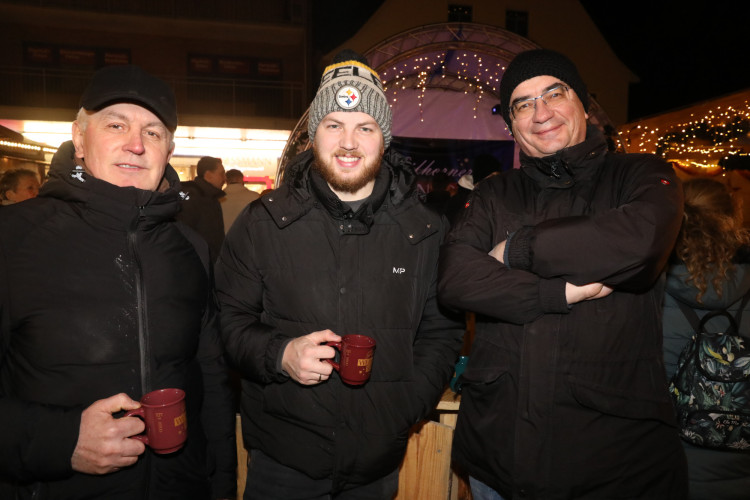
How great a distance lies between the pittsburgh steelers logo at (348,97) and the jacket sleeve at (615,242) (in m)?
1.18

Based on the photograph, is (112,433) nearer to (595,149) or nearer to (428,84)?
(595,149)

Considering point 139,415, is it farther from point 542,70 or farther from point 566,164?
point 542,70

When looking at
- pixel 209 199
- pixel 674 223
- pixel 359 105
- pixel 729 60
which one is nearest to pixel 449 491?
pixel 674 223

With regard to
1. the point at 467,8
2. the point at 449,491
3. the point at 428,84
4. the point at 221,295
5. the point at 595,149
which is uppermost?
the point at 467,8

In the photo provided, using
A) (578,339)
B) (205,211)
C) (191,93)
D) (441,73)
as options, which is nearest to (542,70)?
(578,339)

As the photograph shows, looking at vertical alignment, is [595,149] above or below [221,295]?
above

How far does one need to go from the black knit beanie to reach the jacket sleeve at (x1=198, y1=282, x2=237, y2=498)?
1715 mm

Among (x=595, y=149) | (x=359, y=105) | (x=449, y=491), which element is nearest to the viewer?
(x=595, y=149)

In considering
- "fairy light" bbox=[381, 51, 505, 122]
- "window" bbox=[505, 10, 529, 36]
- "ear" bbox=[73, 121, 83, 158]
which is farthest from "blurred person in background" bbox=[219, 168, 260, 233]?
"window" bbox=[505, 10, 529, 36]

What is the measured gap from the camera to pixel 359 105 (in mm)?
2369

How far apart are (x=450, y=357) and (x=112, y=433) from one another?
4.79 feet

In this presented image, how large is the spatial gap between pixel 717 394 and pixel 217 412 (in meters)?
2.47

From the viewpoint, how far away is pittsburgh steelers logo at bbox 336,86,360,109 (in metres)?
2.36

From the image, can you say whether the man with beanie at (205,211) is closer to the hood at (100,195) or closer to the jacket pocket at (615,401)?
the hood at (100,195)
